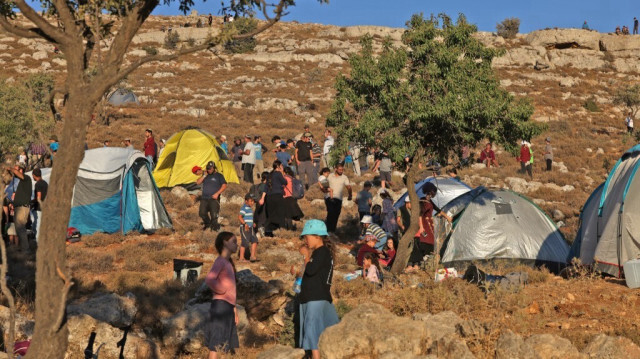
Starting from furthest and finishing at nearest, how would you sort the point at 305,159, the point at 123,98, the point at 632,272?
the point at 123,98
the point at 305,159
the point at 632,272

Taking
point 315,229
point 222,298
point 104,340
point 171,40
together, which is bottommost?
point 104,340

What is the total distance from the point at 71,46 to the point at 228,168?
18098 millimetres

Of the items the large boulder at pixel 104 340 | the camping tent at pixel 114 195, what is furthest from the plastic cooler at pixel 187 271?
the camping tent at pixel 114 195

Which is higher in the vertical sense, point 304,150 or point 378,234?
point 304,150

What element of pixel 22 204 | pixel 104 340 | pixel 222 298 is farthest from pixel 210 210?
pixel 222 298

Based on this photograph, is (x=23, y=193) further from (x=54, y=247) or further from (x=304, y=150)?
(x=54, y=247)

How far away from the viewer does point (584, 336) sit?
8734 mm

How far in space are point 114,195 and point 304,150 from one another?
259 inches

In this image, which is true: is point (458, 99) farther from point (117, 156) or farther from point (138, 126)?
point (138, 126)

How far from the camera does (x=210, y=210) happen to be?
17.1 m

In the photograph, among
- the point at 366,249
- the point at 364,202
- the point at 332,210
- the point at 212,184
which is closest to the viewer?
the point at 366,249

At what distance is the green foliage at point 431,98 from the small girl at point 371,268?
8.06 ft

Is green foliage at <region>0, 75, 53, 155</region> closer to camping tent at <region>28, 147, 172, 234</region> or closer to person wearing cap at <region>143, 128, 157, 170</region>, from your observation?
person wearing cap at <region>143, 128, 157, 170</region>

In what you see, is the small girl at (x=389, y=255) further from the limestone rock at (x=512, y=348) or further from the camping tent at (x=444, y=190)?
the limestone rock at (x=512, y=348)
